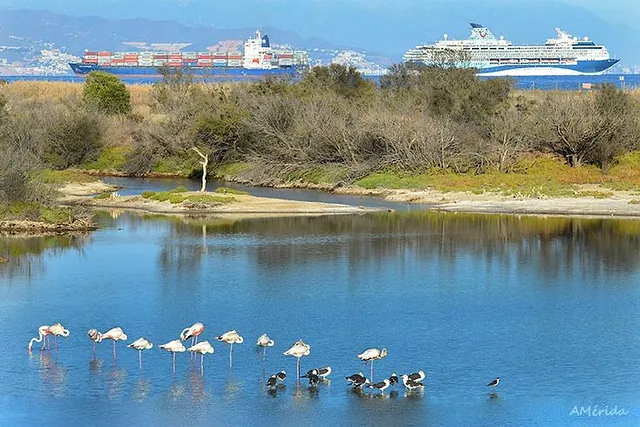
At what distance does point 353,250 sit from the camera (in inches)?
1351

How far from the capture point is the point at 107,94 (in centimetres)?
7275

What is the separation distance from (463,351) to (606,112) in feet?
113

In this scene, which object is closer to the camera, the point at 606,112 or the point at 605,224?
the point at 605,224

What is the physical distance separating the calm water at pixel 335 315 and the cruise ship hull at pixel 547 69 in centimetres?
10758

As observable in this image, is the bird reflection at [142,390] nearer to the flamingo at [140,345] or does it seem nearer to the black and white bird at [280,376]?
the flamingo at [140,345]

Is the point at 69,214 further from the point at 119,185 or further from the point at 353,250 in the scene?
the point at 119,185

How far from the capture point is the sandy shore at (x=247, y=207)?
43312 mm

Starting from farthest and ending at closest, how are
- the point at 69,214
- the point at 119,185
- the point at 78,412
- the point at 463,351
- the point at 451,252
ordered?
the point at 119,185, the point at 69,214, the point at 451,252, the point at 463,351, the point at 78,412

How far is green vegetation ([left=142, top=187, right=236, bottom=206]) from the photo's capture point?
44.5m

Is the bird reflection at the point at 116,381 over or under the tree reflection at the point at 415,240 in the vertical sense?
under

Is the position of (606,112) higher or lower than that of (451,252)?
higher

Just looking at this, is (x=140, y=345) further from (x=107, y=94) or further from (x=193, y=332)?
(x=107, y=94)

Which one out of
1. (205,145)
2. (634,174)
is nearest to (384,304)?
(634,174)

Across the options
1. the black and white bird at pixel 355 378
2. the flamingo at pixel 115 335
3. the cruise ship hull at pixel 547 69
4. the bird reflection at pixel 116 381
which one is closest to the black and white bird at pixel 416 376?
the black and white bird at pixel 355 378
